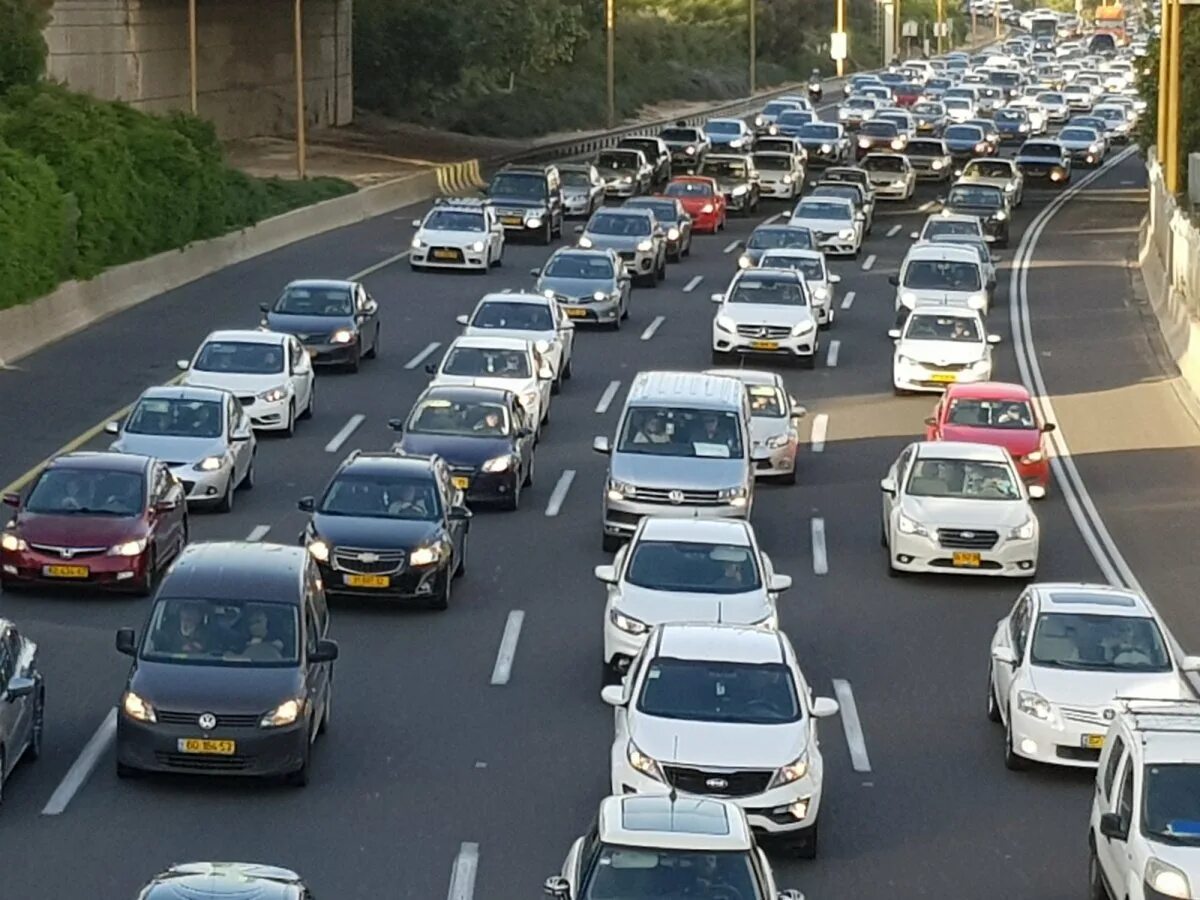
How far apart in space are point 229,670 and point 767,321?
24.2m

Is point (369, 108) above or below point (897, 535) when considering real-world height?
above

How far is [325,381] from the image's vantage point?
41.2 metres

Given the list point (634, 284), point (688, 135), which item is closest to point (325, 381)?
point (634, 284)

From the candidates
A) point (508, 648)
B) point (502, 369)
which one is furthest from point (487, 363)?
point (508, 648)

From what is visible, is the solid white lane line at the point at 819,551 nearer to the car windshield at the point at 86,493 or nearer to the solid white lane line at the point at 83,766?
the car windshield at the point at 86,493

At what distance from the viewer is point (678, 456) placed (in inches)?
1196

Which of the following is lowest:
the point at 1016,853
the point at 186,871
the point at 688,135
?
the point at 1016,853

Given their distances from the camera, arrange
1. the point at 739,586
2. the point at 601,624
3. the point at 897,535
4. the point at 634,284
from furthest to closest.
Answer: the point at 634,284 → the point at 897,535 → the point at 601,624 → the point at 739,586

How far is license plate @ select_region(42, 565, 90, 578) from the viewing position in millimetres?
25625

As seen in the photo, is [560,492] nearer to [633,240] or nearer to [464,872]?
[464,872]

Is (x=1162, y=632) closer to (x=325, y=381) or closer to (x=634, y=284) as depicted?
(x=325, y=381)

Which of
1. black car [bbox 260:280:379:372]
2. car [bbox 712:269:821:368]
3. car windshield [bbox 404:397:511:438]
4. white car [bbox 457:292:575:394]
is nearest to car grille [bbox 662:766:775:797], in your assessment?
car windshield [bbox 404:397:511:438]

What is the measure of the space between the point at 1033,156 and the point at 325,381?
141ft

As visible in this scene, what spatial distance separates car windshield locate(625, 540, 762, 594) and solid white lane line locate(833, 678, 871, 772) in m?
1.18
